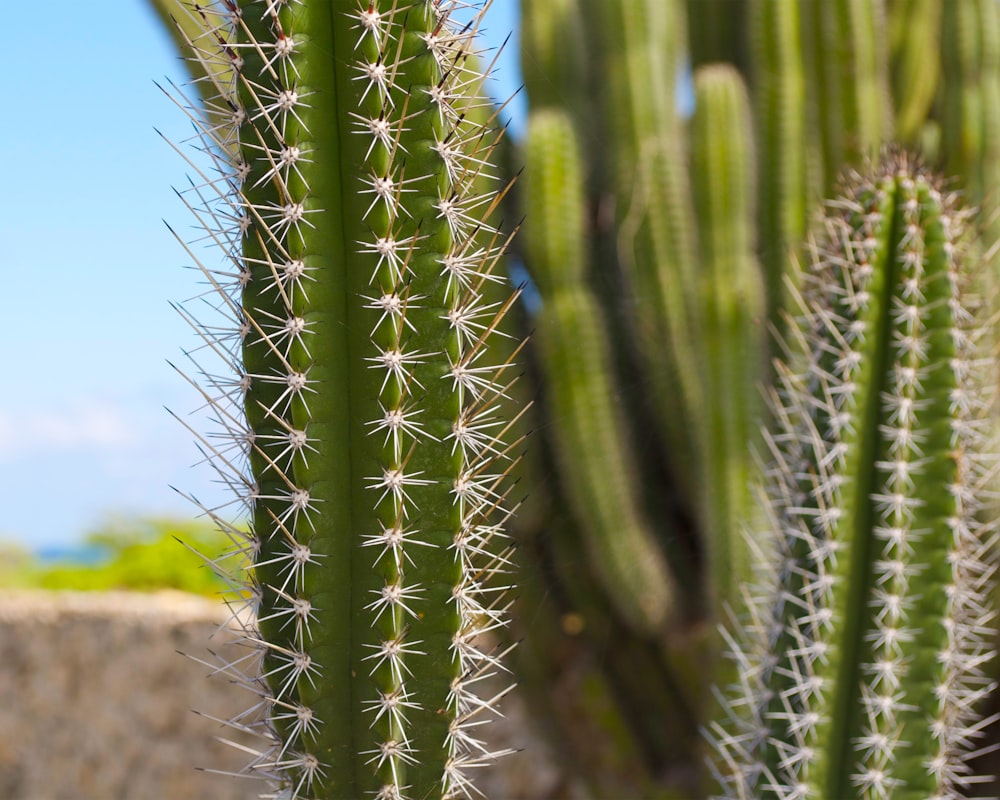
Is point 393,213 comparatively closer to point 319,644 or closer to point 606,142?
point 319,644

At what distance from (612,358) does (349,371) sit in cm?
222

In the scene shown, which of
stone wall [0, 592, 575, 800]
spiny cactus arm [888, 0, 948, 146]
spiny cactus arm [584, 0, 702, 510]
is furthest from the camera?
stone wall [0, 592, 575, 800]

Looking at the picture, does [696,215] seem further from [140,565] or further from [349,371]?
[140,565]

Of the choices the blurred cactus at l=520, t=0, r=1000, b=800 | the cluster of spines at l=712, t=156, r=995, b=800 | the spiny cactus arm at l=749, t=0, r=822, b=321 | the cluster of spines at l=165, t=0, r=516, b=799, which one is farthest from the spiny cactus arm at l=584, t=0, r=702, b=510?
the cluster of spines at l=165, t=0, r=516, b=799

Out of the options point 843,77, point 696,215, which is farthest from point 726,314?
point 843,77

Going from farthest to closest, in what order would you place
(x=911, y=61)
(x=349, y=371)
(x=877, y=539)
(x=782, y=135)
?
(x=911, y=61) → (x=782, y=135) → (x=877, y=539) → (x=349, y=371)

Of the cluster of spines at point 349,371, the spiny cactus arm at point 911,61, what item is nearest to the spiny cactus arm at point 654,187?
the spiny cactus arm at point 911,61

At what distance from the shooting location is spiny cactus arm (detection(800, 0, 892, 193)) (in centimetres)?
275

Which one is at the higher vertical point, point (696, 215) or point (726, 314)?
point (696, 215)

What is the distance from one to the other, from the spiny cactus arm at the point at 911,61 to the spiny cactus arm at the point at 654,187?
0.79 m

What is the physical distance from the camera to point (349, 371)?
105 centimetres

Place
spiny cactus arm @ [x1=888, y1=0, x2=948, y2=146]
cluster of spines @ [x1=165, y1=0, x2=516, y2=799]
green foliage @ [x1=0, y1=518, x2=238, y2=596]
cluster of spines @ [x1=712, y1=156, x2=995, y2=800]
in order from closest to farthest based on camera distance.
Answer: cluster of spines @ [x1=165, y1=0, x2=516, y2=799] → cluster of spines @ [x1=712, y1=156, x2=995, y2=800] → spiny cactus arm @ [x1=888, y1=0, x2=948, y2=146] → green foliage @ [x1=0, y1=518, x2=238, y2=596]

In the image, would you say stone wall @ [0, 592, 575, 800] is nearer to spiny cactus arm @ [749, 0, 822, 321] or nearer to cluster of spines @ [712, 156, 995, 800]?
spiny cactus arm @ [749, 0, 822, 321]

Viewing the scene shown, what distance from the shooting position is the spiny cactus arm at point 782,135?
2.74 m
